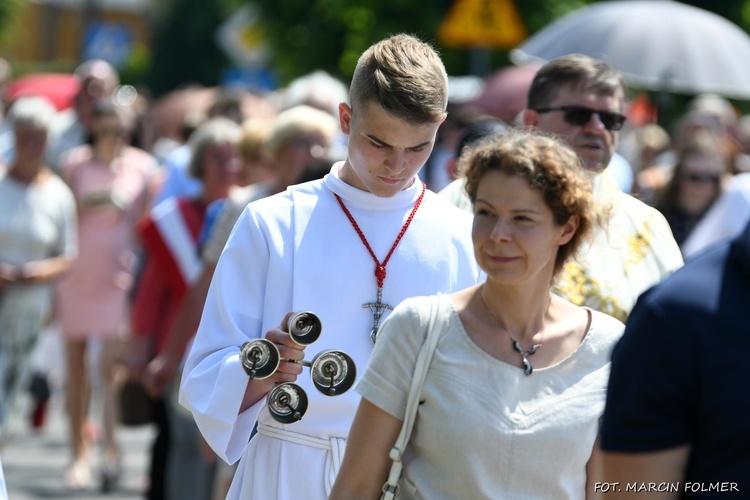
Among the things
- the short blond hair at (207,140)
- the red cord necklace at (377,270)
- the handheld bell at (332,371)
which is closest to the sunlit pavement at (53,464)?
the short blond hair at (207,140)

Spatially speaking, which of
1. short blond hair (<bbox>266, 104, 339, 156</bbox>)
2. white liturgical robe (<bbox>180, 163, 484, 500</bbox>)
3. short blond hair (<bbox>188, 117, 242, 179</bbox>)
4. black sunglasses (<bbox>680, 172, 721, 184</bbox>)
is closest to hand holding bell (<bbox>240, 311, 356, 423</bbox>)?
white liturgical robe (<bbox>180, 163, 484, 500</bbox>)

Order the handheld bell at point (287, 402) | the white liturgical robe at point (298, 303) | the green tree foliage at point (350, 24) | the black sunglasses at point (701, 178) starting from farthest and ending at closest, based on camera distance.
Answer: the green tree foliage at point (350, 24), the black sunglasses at point (701, 178), the white liturgical robe at point (298, 303), the handheld bell at point (287, 402)

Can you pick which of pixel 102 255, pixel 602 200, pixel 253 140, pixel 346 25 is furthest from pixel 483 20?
pixel 346 25

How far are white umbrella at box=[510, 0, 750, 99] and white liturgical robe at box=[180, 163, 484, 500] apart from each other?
6459mm

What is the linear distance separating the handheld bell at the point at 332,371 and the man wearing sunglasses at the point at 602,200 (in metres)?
1.09

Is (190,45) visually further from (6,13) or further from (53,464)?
(53,464)

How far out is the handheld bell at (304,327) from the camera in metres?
3.78

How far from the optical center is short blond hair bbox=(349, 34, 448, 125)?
4.00 metres

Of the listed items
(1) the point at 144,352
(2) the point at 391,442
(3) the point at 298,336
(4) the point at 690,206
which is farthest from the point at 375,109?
(4) the point at 690,206

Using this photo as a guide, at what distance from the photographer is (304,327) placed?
3.80 metres

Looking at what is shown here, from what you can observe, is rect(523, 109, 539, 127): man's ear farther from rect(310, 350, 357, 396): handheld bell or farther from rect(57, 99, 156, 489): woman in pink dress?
rect(57, 99, 156, 489): woman in pink dress

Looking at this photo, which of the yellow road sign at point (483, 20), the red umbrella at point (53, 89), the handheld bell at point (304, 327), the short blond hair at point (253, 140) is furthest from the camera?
the red umbrella at point (53, 89)

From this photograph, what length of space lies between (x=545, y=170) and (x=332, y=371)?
2.39ft

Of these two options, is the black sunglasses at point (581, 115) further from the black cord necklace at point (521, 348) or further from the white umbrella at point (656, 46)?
the white umbrella at point (656, 46)
